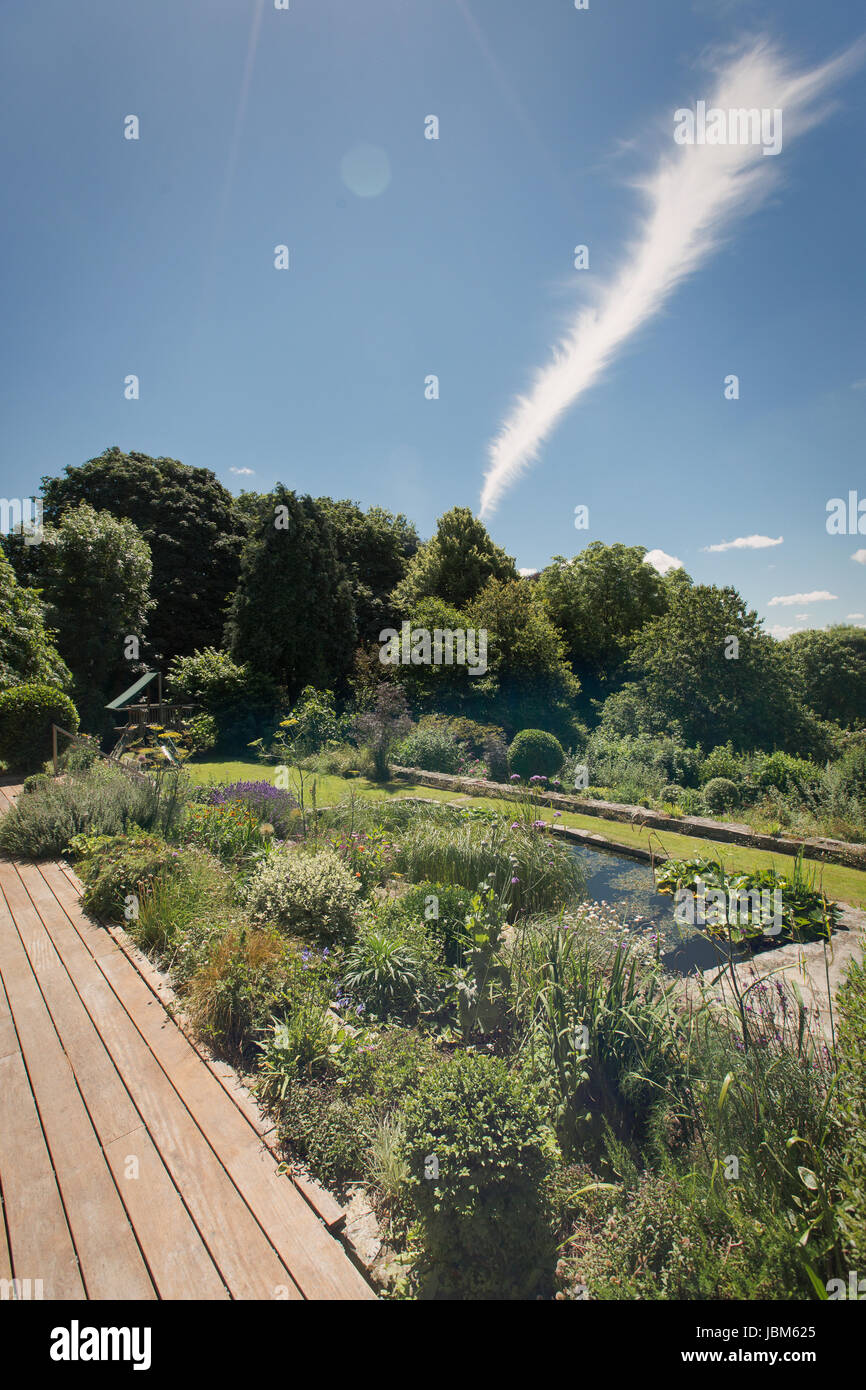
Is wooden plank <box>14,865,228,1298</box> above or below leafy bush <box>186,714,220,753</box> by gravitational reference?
below

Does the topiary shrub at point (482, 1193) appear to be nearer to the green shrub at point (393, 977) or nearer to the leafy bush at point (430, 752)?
the green shrub at point (393, 977)

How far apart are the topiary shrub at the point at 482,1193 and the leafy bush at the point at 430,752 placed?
8.65 metres

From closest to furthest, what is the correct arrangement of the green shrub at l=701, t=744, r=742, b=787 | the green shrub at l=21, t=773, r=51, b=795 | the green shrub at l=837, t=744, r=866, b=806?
1. the green shrub at l=21, t=773, r=51, b=795
2. the green shrub at l=837, t=744, r=866, b=806
3. the green shrub at l=701, t=744, r=742, b=787

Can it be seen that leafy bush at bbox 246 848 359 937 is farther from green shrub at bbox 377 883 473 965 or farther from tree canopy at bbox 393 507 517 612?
tree canopy at bbox 393 507 517 612

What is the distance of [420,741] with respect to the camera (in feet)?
36.0

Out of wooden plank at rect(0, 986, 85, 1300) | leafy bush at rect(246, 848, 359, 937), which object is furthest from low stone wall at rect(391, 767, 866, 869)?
wooden plank at rect(0, 986, 85, 1300)

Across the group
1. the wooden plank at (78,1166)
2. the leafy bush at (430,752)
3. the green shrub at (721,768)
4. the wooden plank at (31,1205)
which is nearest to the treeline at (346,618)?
the green shrub at (721,768)

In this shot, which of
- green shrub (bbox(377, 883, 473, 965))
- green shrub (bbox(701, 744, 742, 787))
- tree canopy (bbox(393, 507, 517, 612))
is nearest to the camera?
green shrub (bbox(377, 883, 473, 965))

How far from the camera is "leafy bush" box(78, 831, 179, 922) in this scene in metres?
4.22

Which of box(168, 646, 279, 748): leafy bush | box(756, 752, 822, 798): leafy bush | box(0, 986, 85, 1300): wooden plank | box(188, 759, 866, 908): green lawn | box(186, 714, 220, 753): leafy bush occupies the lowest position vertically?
box(0, 986, 85, 1300): wooden plank

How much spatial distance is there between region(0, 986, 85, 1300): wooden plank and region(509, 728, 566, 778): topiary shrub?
8454 mm

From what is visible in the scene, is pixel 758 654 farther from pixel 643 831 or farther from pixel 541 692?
pixel 643 831

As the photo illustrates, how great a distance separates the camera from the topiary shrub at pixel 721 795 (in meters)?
8.77
